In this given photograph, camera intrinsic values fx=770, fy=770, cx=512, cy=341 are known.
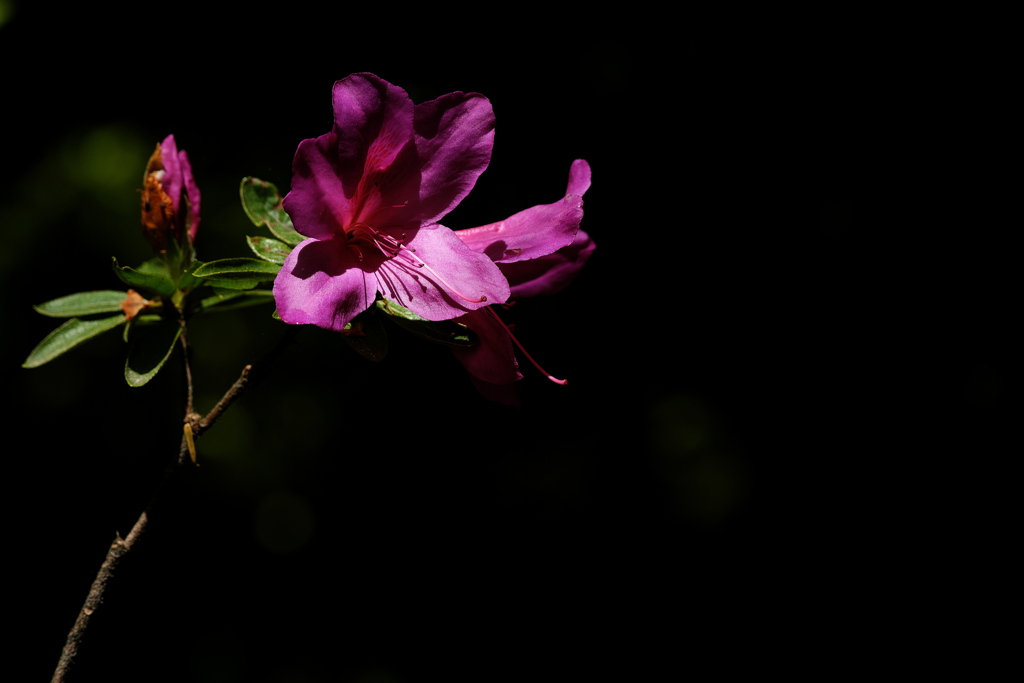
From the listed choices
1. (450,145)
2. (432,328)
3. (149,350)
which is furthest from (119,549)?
(450,145)

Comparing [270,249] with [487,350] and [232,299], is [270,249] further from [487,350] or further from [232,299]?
[487,350]

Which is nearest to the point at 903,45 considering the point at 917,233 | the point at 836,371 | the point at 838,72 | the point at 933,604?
the point at 838,72

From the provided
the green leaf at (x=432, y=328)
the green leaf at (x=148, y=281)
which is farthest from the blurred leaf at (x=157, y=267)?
the green leaf at (x=432, y=328)

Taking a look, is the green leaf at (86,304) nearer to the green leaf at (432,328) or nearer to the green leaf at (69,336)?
the green leaf at (69,336)

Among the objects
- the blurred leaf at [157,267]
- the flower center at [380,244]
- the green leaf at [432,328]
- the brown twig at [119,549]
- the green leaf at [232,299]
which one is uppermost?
the blurred leaf at [157,267]

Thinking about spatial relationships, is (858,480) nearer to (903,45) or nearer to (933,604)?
(933,604)
